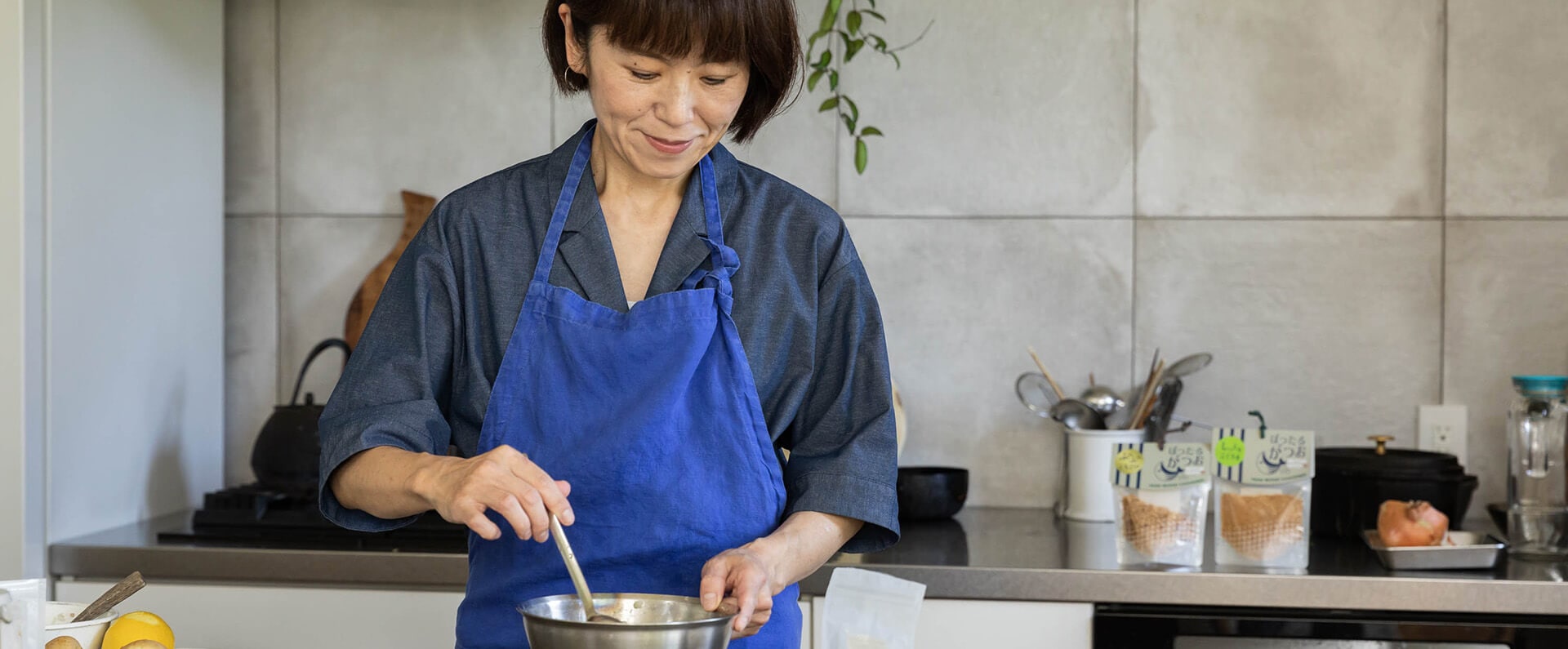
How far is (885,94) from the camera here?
229 centimetres

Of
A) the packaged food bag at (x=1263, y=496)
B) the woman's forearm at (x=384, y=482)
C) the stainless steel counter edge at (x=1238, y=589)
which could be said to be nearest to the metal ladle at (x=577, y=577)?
the woman's forearm at (x=384, y=482)

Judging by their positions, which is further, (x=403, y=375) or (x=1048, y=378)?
(x=1048, y=378)

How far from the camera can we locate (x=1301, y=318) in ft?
7.34

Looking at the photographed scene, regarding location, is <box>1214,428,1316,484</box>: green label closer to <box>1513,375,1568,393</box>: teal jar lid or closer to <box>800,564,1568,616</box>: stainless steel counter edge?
<box>800,564,1568,616</box>: stainless steel counter edge

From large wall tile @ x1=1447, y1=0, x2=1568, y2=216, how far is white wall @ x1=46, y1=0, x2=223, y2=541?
6.85ft

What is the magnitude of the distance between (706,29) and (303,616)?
118cm

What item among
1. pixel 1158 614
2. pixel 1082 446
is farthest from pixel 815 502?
pixel 1082 446

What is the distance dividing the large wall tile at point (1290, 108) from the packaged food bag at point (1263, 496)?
0.57 metres

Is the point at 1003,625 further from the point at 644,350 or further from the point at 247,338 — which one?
the point at 247,338

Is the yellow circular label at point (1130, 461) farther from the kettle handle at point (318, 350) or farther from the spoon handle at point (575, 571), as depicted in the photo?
the kettle handle at point (318, 350)

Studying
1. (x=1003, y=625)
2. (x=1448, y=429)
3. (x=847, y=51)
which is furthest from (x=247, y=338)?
(x=1448, y=429)

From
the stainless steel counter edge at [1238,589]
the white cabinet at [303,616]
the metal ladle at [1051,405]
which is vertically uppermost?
the metal ladle at [1051,405]

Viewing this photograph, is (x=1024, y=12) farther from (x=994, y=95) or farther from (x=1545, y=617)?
(x=1545, y=617)

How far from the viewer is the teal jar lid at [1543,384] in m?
1.92
